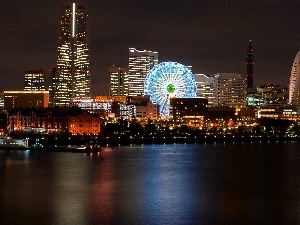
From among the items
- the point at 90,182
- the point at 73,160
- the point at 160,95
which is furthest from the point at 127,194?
the point at 160,95

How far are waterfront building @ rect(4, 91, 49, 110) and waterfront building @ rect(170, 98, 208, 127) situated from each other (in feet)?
75.1

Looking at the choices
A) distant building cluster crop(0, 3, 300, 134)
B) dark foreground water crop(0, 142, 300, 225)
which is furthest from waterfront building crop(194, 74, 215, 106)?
dark foreground water crop(0, 142, 300, 225)

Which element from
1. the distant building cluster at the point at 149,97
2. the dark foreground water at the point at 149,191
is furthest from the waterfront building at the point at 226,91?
the dark foreground water at the point at 149,191

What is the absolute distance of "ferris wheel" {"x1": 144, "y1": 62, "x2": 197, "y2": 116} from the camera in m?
47.1

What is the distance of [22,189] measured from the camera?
19.1 metres

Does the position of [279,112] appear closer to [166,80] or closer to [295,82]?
[295,82]

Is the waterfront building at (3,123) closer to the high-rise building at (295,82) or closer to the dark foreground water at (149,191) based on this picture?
the dark foreground water at (149,191)

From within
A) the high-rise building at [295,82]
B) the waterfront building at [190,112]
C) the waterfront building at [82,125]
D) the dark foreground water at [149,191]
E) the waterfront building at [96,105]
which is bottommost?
the dark foreground water at [149,191]

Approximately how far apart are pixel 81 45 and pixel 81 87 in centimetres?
525

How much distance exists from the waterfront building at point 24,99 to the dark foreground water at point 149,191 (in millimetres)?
51451

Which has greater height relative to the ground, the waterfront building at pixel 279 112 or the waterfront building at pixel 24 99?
the waterfront building at pixel 24 99

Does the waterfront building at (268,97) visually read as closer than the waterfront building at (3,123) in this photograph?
No

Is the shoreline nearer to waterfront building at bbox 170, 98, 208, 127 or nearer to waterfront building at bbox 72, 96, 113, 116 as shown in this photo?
waterfront building at bbox 170, 98, 208, 127

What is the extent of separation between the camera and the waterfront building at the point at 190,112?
195ft
